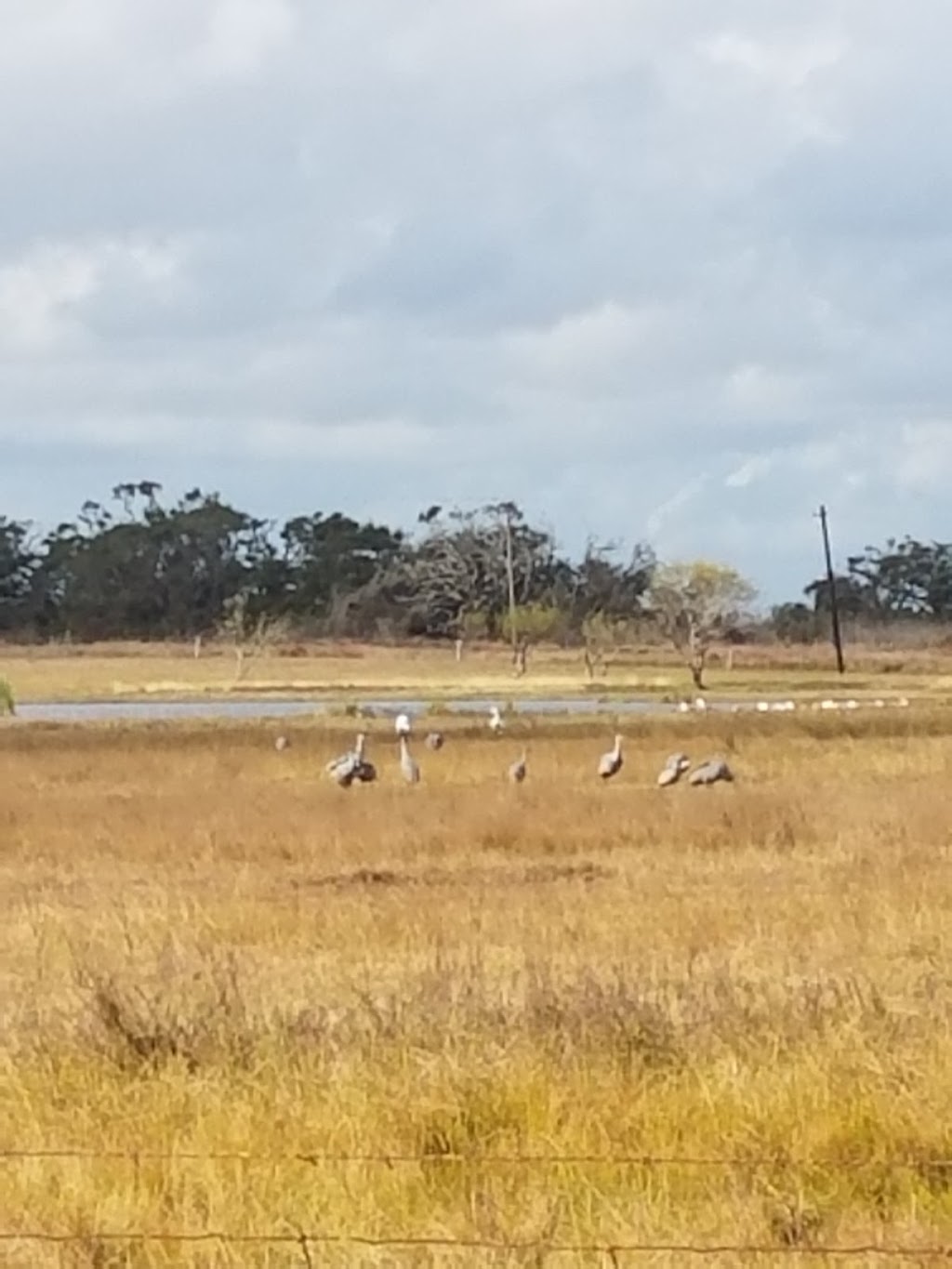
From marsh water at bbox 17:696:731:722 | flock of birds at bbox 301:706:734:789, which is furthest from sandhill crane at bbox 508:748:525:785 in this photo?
marsh water at bbox 17:696:731:722

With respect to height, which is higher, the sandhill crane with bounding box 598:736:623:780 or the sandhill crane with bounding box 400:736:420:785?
the sandhill crane with bounding box 400:736:420:785

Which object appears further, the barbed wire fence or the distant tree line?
the distant tree line

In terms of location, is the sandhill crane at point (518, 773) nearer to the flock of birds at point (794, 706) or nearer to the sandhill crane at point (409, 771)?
the sandhill crane at point (409, 771)

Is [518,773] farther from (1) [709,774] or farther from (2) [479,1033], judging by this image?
(2) [479,1033]

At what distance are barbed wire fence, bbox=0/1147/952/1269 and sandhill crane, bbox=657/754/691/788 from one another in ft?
65.3

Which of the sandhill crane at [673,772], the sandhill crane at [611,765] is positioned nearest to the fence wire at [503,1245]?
the sandhill crane at [673,772]

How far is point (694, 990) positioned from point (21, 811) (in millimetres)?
14833

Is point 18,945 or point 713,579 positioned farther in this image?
point 713,579

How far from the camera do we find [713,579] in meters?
87.4

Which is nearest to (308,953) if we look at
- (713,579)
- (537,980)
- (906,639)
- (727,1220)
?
(537,980)

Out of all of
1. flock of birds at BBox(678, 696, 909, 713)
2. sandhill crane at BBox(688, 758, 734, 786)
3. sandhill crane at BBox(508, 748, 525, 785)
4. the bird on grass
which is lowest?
flock of birds at BBox(678, 696, 909, 713)

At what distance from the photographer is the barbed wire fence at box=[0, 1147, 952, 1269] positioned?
688 cm

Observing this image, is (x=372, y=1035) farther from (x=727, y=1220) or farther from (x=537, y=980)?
(x=727, y=1220)

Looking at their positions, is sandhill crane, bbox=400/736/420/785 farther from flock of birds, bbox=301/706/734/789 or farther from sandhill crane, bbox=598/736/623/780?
sandhill crane, bbox=598/736/623/780
